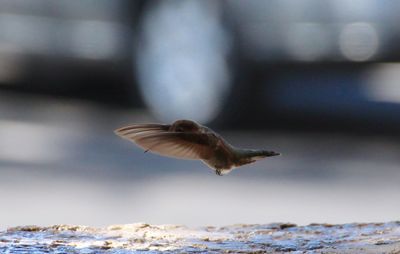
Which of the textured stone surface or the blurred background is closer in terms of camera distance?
the textured stone surface

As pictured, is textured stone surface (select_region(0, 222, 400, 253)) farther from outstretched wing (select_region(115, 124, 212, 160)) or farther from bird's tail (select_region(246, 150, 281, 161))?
outstretched wing (select_region(115, 124, 212, 160))

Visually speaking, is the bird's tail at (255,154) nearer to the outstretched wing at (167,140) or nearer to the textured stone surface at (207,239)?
the outstretched wing at (167,140)

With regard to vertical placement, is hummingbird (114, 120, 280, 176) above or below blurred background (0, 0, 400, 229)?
below

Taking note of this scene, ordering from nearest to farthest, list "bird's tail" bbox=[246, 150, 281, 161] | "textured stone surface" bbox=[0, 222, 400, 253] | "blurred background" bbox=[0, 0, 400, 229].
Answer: "bird's tail" bbox=[246, 150, 281, 161]
"textured stone surface" bbox=[0, 222, 400, 253]
"blurred background" bbox=[0, 0, 400, 229]

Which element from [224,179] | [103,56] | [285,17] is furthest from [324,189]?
[103,56]

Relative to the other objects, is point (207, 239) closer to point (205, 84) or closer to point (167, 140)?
point (167, 140)

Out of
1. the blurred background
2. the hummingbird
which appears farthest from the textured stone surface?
the blurred background

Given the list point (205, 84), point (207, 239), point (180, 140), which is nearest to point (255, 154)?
point (180, 140)
